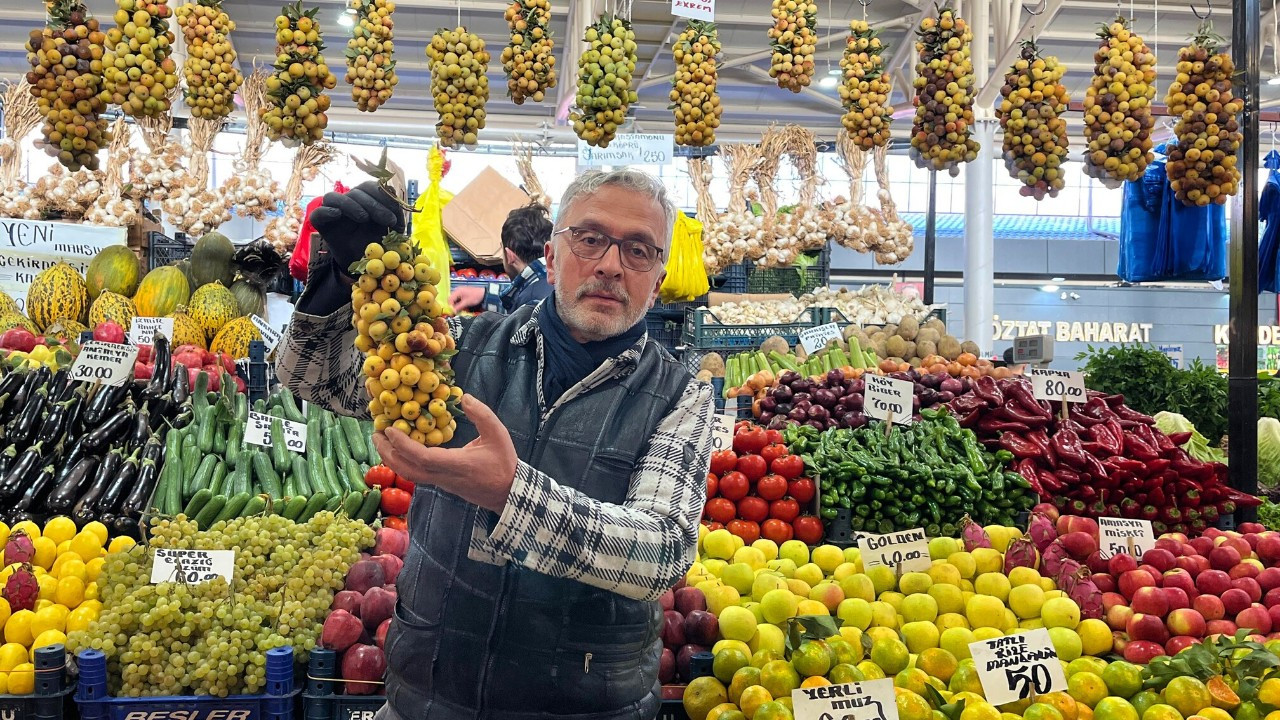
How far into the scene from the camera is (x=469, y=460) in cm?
127

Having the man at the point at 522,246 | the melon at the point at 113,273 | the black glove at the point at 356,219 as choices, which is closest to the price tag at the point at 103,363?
the man at the point at 522,246

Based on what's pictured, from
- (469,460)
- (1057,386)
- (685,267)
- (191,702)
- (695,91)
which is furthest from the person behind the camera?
(685,267)

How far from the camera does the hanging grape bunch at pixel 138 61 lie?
3.76 m

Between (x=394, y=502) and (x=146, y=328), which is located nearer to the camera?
(x=394, y=502)

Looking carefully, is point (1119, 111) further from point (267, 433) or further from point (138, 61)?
point (138, 61)

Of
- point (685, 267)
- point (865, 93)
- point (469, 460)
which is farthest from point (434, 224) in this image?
point (469, 460)

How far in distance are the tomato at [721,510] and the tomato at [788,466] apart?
0.73 ft

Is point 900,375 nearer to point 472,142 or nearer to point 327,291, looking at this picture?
point 472,142

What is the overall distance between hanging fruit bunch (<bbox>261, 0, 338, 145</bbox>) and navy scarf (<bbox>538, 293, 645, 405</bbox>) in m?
2.36

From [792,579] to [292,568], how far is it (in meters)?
1.47

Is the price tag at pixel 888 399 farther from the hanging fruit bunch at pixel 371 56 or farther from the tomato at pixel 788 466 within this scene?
the hanging fruit bunch at pixel 371 56

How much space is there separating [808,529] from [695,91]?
2.49m

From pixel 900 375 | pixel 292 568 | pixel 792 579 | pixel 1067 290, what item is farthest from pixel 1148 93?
pixel 1067 290

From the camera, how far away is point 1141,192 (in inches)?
260
